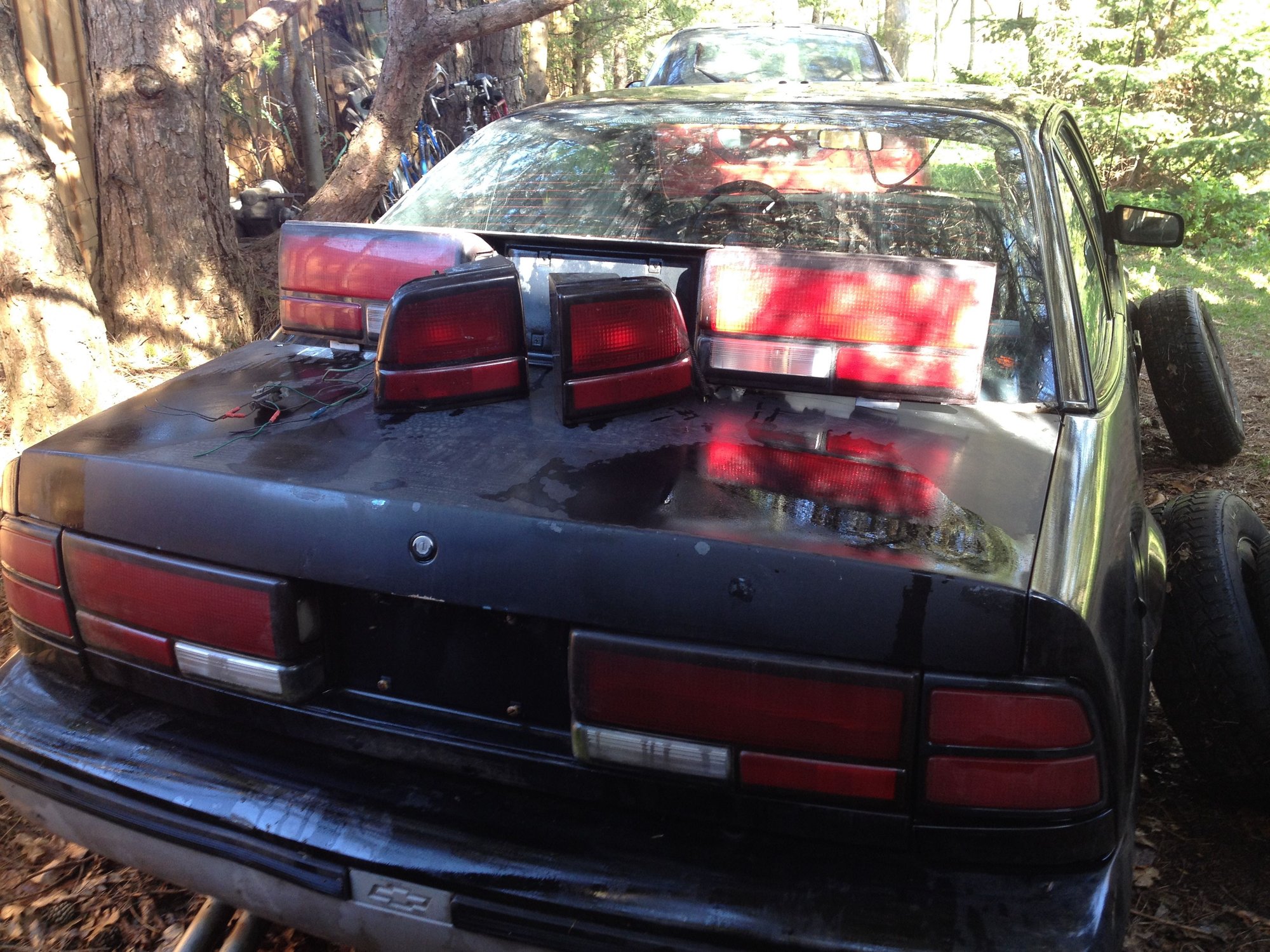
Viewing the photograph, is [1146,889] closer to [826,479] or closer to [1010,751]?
[1010,751]

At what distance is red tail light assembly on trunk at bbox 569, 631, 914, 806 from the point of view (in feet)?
4.33

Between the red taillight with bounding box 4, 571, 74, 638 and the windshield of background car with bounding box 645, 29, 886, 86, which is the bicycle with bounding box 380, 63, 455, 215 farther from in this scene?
the red taillight with bounding box 4, 571, 74, 638

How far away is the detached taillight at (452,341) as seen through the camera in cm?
179

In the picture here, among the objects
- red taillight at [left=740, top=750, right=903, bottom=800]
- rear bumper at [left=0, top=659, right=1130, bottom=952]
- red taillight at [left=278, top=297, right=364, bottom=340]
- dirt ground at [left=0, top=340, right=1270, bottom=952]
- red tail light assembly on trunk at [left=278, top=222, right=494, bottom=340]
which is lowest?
dirt ground at [left=0, top=340, right=1270, bottom=952]

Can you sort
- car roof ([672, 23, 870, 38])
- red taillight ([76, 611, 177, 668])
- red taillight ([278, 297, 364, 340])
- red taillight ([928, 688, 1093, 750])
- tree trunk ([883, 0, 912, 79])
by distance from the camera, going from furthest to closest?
tree trunk ([883, 0, 912, 79])
car roof ([672, 23, 870, 38])
red taillight ([278, 297, 364, 340])
red taillight ([76, 611, 177, 668])
red taillight ([928, 688, 1093, 750])

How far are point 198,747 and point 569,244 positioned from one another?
→ 128 cm

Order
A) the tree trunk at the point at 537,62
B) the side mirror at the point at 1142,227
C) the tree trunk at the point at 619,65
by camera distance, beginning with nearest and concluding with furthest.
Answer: the side mirror at the point at 1142,227
the tree trunk at the point at 537,62
the tree trunk at the point at 619,65

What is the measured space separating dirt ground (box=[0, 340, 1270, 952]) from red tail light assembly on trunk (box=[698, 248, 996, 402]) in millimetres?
1230

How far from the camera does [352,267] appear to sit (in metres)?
2.19

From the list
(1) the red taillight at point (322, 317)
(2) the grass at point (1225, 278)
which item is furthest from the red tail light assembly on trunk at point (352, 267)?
(2) the grass at point (1225, 278)

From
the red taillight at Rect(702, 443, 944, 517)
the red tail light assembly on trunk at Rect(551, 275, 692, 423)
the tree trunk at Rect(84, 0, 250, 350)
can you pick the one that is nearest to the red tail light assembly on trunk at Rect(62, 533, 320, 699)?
the red tail light assembly on trunk at Rect(551, 275, 692, 423)

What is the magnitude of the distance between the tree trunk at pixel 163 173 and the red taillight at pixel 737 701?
4.42 metres

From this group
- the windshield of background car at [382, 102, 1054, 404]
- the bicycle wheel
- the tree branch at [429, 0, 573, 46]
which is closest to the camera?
the windshield of background car at [382, 102, 1054, 404]

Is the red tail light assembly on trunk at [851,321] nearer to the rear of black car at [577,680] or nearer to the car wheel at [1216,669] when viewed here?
the rear of black car at [577,680]
